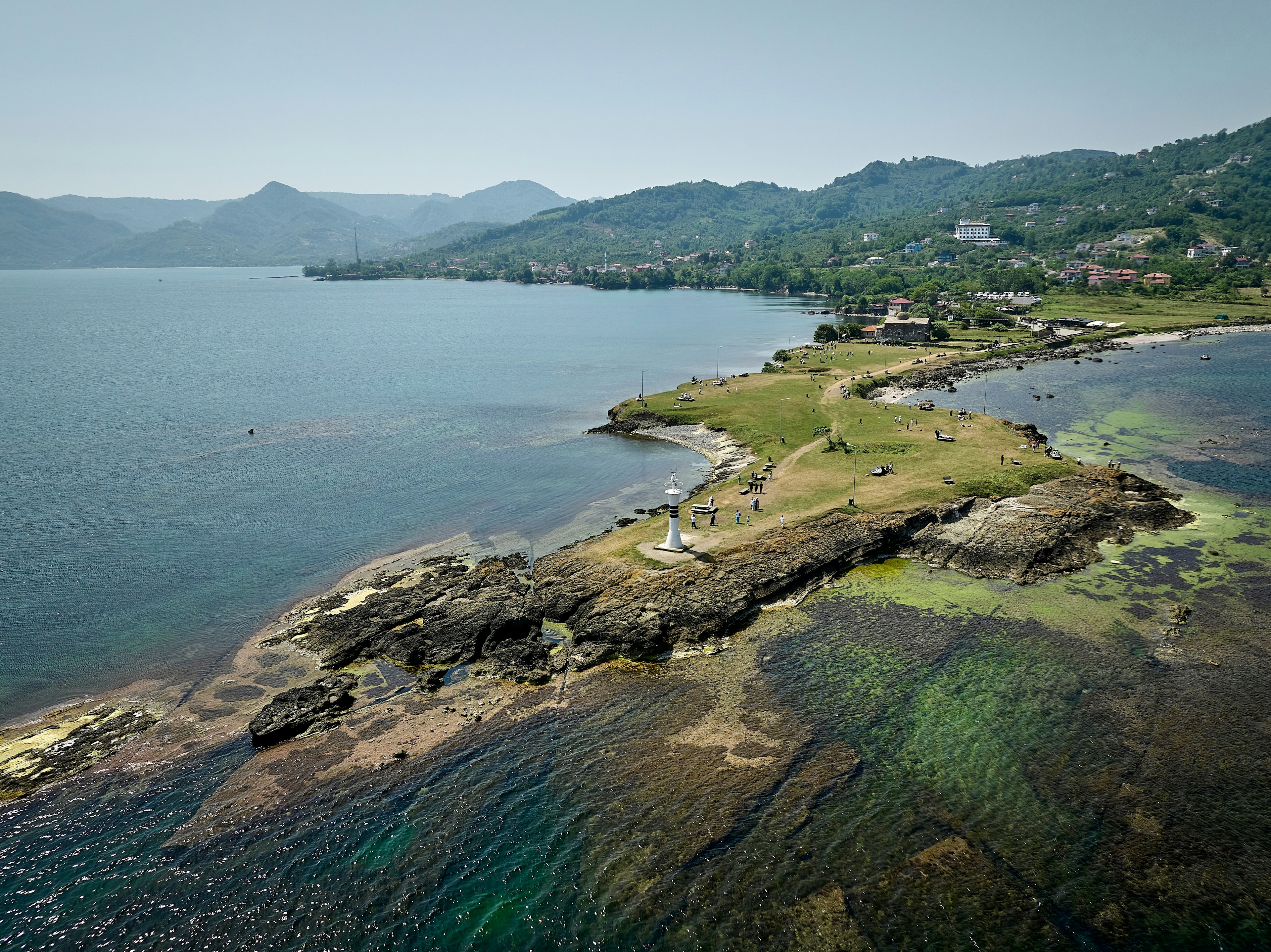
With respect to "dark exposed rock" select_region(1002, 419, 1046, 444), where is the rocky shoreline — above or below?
below

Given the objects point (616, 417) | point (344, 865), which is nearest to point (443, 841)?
point (344, 865)

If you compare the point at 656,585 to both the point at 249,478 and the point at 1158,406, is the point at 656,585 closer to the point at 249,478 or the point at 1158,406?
the point at 249,478

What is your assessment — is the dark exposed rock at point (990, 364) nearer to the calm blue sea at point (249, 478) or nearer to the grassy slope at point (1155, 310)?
the grassy slope at point (1155, 310)

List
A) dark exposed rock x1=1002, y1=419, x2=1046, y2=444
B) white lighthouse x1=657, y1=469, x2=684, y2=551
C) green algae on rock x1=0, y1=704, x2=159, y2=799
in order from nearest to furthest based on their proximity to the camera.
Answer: green algae on rock x1=0, y1=704, x2=159, y2=799
white lighthouse x1=657, y1=469, x2=684, y2=551
dark exposed rock x1=1002, y1=419, x2=1046, y2=444

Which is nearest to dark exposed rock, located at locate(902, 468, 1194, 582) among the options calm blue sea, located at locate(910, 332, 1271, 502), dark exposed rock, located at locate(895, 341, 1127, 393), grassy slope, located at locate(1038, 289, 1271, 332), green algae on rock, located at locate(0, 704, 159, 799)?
calm blue sea, located at locate(910, 332, 1271, 502)

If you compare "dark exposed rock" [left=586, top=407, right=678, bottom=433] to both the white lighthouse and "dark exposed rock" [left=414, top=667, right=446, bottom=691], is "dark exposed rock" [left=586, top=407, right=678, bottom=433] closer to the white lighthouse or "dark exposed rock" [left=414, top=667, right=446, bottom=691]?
the white lighthouse
